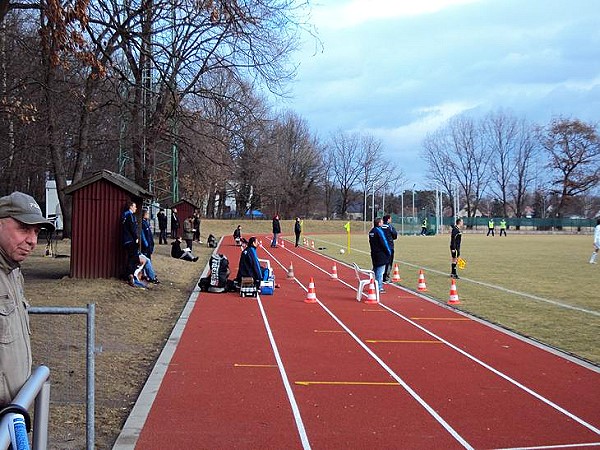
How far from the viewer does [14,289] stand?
127 inches

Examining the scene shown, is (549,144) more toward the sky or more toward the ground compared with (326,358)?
more toward the sky

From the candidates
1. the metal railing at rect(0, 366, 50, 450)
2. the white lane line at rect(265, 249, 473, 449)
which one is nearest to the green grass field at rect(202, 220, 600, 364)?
the white lane line at rect(265, 249, 473, 449)

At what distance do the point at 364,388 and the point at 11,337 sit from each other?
5.09m

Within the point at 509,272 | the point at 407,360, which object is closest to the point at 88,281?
the point at 407,360

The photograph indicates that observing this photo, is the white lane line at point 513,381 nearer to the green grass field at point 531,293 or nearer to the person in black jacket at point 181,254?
the green grass field at point 531,293

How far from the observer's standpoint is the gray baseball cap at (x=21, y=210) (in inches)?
129

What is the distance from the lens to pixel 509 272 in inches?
931

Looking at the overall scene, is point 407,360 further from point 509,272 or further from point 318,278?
point 509,272

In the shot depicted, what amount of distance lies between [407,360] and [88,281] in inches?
347

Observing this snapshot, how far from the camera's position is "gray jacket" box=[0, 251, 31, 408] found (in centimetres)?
305

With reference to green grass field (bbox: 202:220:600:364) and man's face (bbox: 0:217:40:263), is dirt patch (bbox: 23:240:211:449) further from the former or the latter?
green grass field (bbox: 202:220:600:364)

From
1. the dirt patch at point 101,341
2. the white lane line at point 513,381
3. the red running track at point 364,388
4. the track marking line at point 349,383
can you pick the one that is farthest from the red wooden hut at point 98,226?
A: the track marking line at point 349,383

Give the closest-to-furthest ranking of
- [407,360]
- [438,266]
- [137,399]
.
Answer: [137,399] < [407,360] < [438,266]

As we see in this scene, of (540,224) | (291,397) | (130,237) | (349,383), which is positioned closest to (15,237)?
(291,397)
